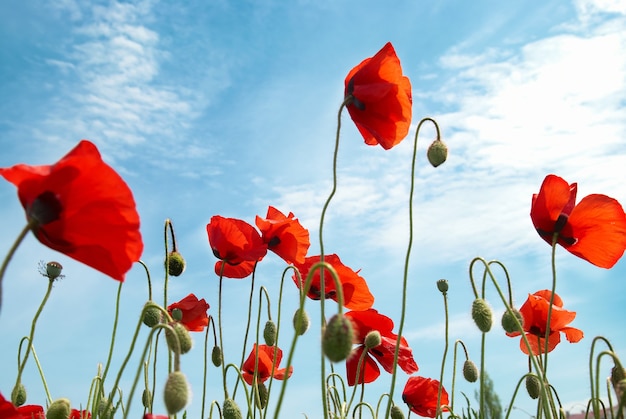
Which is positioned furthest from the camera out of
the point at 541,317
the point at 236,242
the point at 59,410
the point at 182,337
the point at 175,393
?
the point at 541,317

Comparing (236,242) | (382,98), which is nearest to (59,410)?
(236,242)

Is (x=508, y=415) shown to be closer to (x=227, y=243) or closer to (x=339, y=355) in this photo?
(x=227, y=243)

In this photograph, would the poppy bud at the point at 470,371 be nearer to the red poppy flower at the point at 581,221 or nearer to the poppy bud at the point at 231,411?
the red poppy flower at the point at 581,221

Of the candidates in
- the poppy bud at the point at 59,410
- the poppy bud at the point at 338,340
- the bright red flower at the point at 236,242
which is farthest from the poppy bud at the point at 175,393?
the bright red flower at the point at 236,242

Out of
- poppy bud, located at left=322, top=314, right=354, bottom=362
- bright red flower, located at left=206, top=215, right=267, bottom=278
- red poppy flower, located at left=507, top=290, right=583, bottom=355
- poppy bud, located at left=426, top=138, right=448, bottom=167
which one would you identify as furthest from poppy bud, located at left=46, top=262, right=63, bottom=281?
red poppy flower, located at left=507, top=290, right=583, bottom=355

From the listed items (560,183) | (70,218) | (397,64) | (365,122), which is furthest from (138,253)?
(560,183)

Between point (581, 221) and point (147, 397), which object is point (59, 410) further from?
point (581, 221)

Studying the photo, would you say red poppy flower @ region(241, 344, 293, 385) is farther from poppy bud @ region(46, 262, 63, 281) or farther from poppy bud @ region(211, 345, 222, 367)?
poppy bud @ region(46, 262, 63, 281)
